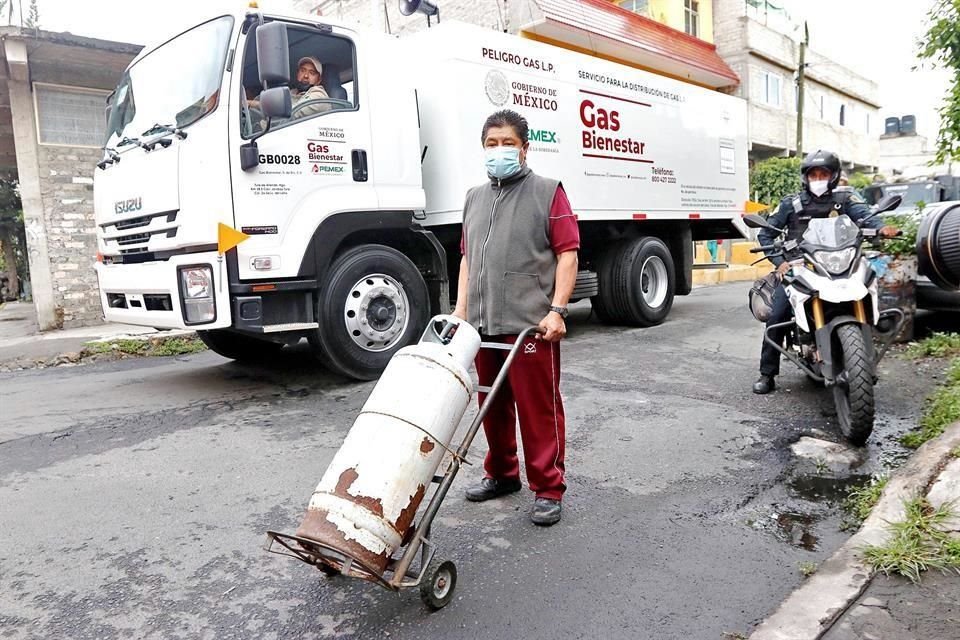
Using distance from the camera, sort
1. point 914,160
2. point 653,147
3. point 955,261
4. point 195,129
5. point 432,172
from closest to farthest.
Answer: point 955,261 < point 195,129 < point 432,172 < point 653,147 < point 914,160

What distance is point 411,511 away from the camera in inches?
85.2

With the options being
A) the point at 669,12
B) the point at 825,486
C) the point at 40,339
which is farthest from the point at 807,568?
the point at 669,12

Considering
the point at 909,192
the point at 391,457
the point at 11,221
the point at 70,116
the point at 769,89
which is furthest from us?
the point at 769,89

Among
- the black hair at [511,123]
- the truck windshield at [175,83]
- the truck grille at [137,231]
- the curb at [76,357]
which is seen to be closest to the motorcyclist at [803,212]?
the black hair at [511,123]

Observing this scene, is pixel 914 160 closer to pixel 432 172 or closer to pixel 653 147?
pixel 653 147

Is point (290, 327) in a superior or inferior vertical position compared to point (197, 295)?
inferior

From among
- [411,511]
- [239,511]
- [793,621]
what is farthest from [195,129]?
[793,621]

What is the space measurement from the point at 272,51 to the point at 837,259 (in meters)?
3.76

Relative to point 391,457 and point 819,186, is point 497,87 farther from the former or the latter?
point 391,457

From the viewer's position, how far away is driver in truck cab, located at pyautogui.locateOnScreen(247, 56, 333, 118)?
494 centimetres

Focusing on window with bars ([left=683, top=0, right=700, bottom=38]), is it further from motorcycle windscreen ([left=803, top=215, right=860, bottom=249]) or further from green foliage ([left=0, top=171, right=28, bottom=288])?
green foliage ([left=0, top=171, right=28, bottom=288])

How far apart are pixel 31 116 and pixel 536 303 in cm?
963

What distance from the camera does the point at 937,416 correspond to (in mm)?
3832

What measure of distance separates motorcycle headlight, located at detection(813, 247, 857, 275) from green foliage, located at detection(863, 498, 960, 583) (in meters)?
1.80
